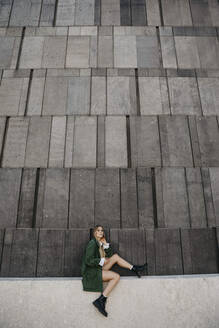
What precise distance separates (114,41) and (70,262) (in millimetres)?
9057

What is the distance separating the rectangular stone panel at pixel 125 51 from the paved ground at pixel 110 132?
5 cm

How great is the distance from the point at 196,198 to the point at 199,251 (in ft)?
5.42

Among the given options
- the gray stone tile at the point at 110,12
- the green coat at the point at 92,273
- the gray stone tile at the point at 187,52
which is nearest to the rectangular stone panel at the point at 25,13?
the gray stone tile at the point at 110,12

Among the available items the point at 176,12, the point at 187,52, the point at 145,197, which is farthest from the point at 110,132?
the point at 176,12

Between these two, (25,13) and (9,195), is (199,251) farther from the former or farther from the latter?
(25,13)

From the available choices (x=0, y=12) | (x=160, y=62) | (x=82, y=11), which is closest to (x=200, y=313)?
(x=160, y=62)

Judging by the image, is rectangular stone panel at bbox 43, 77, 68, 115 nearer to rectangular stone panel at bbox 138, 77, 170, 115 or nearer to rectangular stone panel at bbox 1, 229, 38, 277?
rectangular stone panel at bbox 138, 77, 170, 115

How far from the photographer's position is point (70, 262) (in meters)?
7.31

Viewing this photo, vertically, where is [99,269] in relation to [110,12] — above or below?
below

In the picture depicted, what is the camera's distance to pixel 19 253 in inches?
292

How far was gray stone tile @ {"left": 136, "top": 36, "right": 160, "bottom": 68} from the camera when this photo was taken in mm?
10227

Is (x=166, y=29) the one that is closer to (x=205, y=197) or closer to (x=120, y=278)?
(x=205, y=197)

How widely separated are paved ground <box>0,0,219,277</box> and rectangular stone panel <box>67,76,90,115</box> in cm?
4

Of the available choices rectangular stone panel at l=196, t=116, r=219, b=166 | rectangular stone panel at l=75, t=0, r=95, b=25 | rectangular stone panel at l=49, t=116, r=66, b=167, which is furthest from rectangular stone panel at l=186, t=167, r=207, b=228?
rectangular stone panel at l=75, t=0, r=95, b=25
